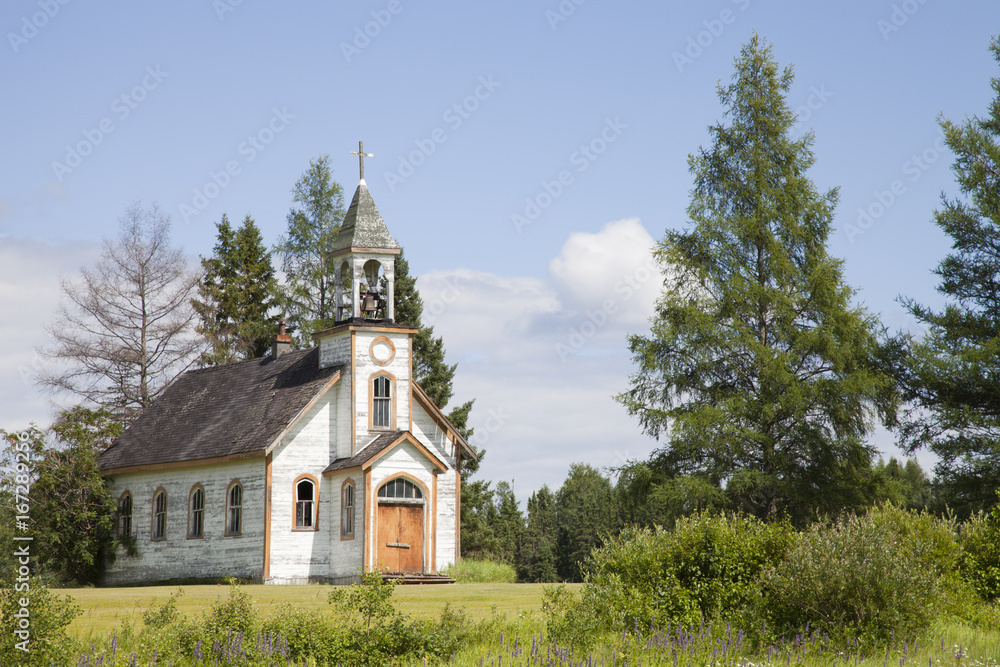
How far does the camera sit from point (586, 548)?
68812 millimetres

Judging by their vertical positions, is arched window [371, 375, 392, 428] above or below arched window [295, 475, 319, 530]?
above

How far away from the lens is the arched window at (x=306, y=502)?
30.9 metres

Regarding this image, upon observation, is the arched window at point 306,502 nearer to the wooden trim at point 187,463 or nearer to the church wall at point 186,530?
the church wall at point 186,530

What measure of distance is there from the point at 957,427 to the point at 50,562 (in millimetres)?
27950

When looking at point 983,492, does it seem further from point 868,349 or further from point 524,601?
point 524,601

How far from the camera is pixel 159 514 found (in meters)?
34.0

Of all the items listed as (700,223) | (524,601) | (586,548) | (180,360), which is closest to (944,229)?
(700,223)

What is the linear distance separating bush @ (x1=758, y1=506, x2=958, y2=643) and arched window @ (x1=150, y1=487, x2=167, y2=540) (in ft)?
80.1

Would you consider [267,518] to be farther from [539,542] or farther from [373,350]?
[539,542]

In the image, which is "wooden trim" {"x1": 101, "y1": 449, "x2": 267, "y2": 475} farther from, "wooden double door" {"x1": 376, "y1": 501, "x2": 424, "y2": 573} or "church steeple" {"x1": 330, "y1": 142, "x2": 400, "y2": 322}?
"church steeple" {"x1": 330, "y1": 142, "x2": 400, "y2": 322}

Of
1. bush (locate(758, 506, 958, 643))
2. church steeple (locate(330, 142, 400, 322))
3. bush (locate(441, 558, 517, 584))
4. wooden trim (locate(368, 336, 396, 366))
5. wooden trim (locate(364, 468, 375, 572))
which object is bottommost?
bush (locate(441, 558, 517, 584))

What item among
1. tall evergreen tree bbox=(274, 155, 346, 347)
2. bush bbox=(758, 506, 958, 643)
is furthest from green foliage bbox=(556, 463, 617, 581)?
bush bbox=(758, 506, 958, 643)

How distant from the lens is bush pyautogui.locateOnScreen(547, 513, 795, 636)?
14.2 m

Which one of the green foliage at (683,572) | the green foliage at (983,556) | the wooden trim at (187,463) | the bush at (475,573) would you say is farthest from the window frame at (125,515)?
the green foliage at (983,556)
